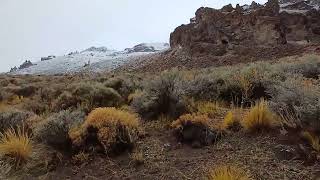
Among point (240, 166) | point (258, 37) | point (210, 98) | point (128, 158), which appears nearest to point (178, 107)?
point (210, 98)

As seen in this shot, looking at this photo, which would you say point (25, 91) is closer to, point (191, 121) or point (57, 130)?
point (57, 130)

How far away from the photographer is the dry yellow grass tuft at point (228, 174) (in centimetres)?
576

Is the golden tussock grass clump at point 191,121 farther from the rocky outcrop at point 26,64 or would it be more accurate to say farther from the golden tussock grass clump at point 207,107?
the rocky outcrop at point 26,64

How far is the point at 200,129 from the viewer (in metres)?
8.06

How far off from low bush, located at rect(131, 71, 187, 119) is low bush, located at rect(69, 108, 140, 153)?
1.34 metres

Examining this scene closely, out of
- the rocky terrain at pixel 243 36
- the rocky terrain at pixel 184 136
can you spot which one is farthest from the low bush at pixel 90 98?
the rocky terrain at pixel 243 36

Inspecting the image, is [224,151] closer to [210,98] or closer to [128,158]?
[128,158]

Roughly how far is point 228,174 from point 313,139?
1654 millimetres

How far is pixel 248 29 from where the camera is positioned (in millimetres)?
45312

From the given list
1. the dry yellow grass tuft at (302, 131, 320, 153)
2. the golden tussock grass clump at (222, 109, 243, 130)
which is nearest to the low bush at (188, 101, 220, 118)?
the golden tussock grass clump at (222, 109, 243, 130)

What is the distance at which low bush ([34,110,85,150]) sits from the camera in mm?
8320

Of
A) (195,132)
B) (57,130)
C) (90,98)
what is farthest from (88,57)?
(195,132)

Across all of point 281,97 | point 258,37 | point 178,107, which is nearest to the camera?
point 281,97

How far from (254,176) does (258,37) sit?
128 ft
